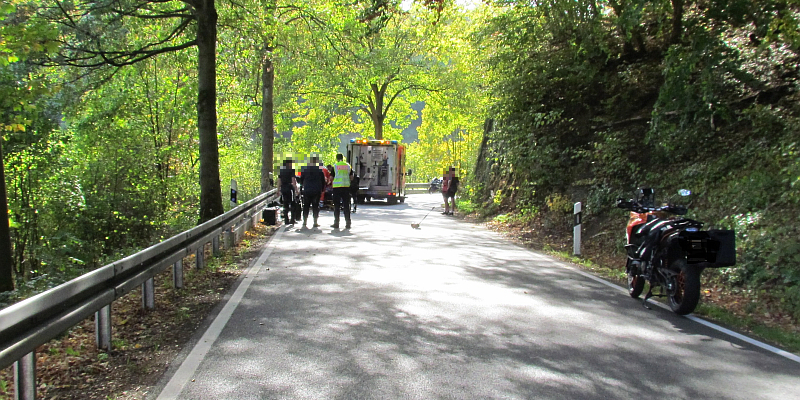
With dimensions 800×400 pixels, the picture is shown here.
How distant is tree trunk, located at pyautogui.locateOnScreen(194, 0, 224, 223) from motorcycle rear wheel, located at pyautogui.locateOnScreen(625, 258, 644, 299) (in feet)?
26.0

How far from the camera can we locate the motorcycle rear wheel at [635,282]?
24.3 ft

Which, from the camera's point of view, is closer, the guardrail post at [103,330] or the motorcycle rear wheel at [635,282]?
the guardrail post at [103,330]

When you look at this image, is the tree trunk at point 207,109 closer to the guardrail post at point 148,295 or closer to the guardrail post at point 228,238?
the guardrail post at point 228,238

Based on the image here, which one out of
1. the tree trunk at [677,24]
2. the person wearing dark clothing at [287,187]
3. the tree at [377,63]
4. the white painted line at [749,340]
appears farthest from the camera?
the person wearing dark clothing at [287,187]

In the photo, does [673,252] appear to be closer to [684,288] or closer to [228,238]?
[684,288]

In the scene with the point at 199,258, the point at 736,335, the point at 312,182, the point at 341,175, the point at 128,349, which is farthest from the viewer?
the point at 341,175

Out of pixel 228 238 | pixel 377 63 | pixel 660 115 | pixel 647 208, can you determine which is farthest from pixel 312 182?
pixel 377 63

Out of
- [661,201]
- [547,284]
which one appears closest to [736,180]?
[661,201]

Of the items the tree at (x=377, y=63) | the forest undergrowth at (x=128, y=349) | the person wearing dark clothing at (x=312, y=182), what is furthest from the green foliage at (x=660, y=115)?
the forest undergrowth at (x=128, y=349)

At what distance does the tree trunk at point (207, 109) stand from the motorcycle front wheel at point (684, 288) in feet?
28.2

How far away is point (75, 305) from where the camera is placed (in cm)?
444

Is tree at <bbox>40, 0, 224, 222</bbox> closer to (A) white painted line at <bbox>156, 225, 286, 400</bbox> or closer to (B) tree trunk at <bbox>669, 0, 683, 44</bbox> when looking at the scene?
(A) white painted line at <bbox>156, 225, 286, 400</bbox>

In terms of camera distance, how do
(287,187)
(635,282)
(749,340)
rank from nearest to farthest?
(749,340) → (635,282) → (287,187)

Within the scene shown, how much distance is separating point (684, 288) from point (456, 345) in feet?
9.21
